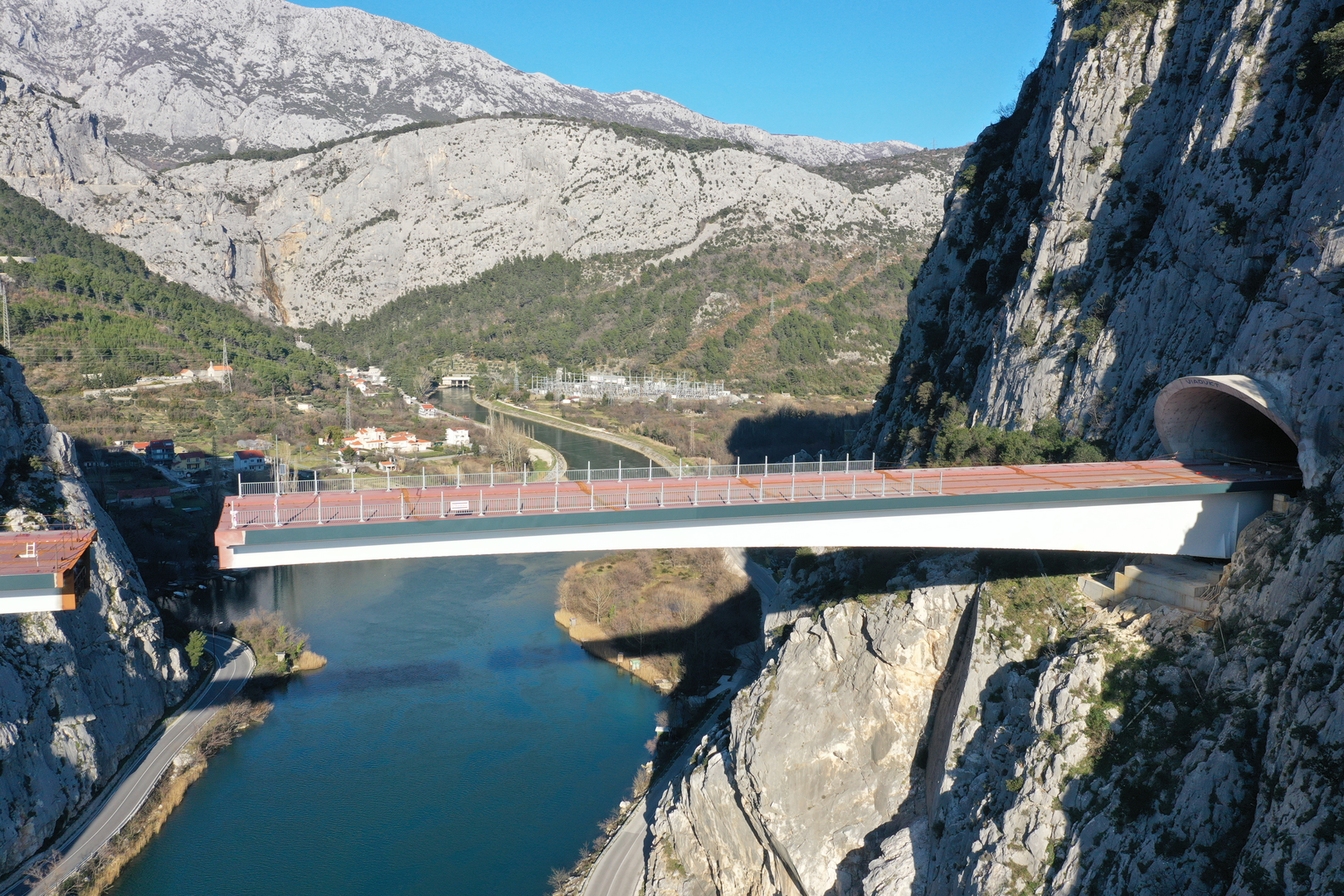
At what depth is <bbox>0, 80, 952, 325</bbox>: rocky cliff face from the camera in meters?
108

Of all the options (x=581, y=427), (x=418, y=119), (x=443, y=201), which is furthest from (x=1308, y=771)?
(x=418, y=119)

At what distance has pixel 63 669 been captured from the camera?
26281 mm

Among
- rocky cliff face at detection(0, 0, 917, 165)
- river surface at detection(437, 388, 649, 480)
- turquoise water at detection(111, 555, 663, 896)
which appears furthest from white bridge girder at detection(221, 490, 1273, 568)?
rocky cliff face at detection(0, 0, 917, 165)

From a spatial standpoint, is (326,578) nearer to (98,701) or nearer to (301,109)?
(98,701)

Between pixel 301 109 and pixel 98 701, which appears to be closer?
pixel 98 701

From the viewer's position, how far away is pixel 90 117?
10062 cm

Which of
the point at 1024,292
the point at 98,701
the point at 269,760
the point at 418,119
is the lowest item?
the point at 269,760

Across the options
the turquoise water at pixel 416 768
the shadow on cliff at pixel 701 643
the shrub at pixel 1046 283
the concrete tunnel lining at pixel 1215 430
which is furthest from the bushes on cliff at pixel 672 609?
the concrete tunnel lining at pixel 1215 430

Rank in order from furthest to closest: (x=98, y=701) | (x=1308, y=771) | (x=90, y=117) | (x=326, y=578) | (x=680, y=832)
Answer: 1. (x=90, y=117)
2. (x=326, y=578)
3. (x=98, y=701)
4. (x=680, y=832)
5. (x=1308, y=771)

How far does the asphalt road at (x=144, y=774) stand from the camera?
75.5 feet

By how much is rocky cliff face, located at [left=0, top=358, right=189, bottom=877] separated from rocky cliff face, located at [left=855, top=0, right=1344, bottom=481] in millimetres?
26004

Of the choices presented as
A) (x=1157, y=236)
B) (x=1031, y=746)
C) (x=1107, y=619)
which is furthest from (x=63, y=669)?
(x=1157, y=236)

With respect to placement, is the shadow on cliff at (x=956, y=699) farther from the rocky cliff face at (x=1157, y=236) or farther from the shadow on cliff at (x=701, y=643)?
the shadow on cliff at (x=701, y=643)

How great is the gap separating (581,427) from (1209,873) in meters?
67.6
